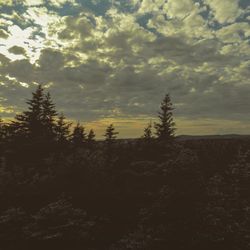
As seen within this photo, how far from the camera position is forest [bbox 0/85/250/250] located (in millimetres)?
15578

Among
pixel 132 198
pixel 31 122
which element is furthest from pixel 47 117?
pixel 132 198

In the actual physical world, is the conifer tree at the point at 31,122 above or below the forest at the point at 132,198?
above

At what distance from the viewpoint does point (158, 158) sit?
28.8 metres

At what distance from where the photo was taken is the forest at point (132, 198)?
1558 cm

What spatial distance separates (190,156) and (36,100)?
68.3 feet

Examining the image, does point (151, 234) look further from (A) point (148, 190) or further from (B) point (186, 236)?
(A) point (148, 190)

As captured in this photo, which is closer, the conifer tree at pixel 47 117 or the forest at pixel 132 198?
the forest at pixel 132 198

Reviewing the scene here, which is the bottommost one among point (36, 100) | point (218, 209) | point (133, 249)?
point (133, 249)

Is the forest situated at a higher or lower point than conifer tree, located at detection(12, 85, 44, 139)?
lower

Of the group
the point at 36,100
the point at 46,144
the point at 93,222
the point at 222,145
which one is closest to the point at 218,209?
the point at 93,222

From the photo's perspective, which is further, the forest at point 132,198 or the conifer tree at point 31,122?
the conifer tree at point 31,122

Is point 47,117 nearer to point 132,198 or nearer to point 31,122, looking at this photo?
point 31,122

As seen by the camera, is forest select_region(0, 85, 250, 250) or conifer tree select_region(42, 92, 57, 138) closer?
forest select_region(0, 85, 250, 250)

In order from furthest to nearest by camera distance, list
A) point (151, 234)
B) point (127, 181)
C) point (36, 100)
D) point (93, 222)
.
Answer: point (36, 100)
point (127, 181)
point (93, 222)
point (151, 234)
